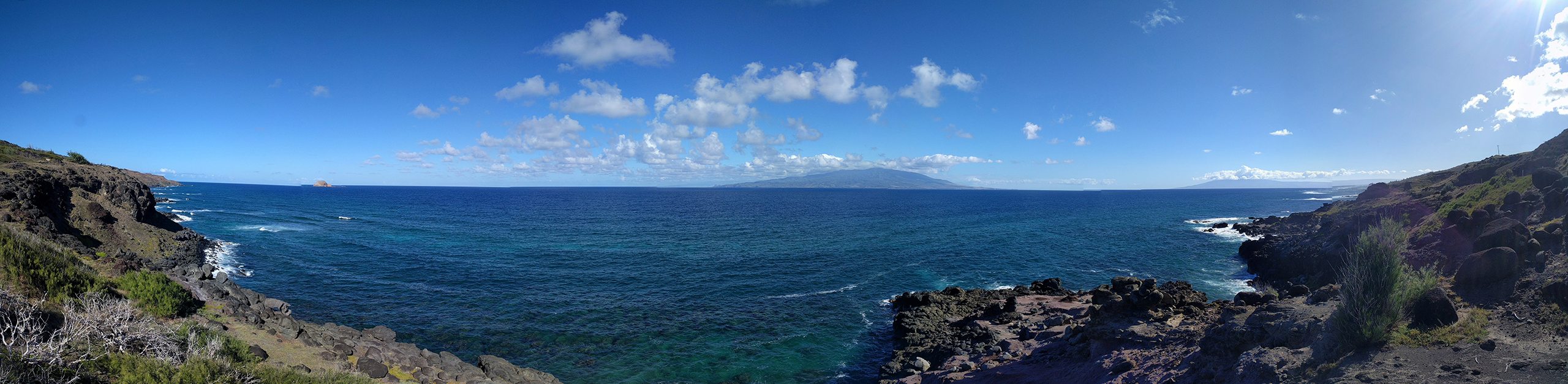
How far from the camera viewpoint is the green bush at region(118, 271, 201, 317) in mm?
18703

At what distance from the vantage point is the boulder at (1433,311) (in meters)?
14.6

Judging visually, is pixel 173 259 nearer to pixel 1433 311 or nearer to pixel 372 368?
pixel 372 368

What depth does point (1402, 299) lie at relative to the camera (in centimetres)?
1468

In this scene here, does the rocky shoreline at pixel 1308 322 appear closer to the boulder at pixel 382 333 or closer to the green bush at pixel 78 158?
the boulder at pixel 382 333

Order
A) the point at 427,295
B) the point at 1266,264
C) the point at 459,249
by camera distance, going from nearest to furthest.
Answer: the point at 427,295 < the point at 1266,264 < the point at 459,249

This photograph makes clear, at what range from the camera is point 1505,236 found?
64.4 feet

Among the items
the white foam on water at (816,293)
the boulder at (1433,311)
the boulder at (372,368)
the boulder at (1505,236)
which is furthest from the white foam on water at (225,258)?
the boulder at (1505,236)

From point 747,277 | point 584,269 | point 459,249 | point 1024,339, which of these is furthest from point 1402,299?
point 459,249

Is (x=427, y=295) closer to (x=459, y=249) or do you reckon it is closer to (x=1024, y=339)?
(x=459, y=249)

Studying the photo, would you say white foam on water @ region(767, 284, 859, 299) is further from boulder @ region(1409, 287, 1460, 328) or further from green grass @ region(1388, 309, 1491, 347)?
boulder @ region(1409, 287, 1460, 328)

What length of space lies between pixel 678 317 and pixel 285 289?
1158 inches

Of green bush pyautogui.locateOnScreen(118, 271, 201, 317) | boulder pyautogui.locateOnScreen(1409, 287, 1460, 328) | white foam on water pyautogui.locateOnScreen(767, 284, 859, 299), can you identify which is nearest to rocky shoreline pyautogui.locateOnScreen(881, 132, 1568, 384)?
boulder pyautogui.locateOnScreen(1409, 287, 1460, 328)

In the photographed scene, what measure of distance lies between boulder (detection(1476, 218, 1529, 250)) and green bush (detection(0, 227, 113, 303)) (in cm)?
4899

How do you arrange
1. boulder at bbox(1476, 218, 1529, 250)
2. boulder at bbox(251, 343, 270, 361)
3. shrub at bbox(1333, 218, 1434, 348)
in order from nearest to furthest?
1. shrub at bbox(1333, 218, 1434, 348)
2. boulder at bbox(251, 343, 270, 361)
3. boulder at bbox(1476, 218, 1529, 250)
